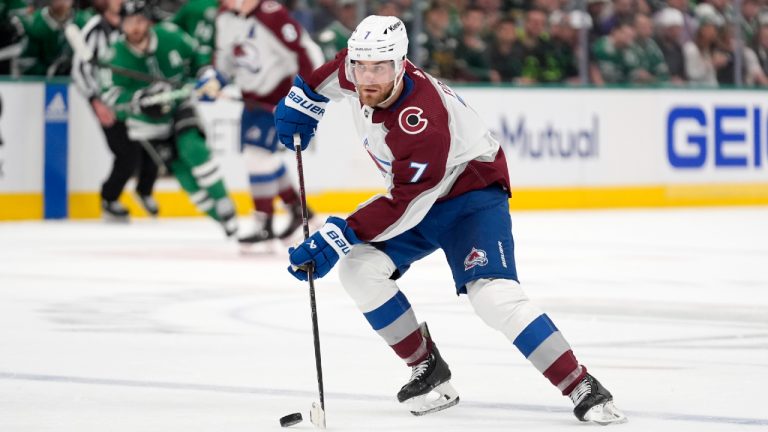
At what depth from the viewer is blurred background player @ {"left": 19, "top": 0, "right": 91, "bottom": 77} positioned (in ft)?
34.6

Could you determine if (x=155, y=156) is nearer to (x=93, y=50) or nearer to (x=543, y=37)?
(x=93, y=50)

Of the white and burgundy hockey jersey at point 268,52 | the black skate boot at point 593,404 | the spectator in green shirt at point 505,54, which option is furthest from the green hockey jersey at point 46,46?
the black skate boot at point 593,404

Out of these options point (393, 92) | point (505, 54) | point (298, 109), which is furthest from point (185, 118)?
point (393, 92)

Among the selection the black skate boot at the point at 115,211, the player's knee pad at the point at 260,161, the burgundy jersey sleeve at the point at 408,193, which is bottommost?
the black skate boot at the point at 115,211

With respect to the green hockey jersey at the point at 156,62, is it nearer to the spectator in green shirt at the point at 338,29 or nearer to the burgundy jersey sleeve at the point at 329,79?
the spectator in green shirt at the point at 338,29

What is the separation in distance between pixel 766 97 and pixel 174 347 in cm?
896

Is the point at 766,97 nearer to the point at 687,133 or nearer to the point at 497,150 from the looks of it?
the point at 687,133

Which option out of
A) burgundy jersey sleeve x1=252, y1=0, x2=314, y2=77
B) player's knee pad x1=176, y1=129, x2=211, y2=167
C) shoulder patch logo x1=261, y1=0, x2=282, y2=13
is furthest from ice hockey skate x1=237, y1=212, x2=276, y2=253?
shoulder patch logo x1=261, y1=0, x2=282, y2=13

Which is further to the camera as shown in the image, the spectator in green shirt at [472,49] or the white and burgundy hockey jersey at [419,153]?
the spectator in green shirt at [472,49]

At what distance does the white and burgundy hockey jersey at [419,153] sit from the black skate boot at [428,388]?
0.38 meters

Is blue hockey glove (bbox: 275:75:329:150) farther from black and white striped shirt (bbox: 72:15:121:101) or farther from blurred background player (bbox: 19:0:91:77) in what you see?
blurred background player (bbox: 19:0:91:77)

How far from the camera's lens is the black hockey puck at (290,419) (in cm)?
356

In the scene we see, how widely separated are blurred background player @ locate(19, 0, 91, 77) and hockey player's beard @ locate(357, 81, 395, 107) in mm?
7191

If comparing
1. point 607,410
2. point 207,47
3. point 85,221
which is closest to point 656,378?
point 607,410
